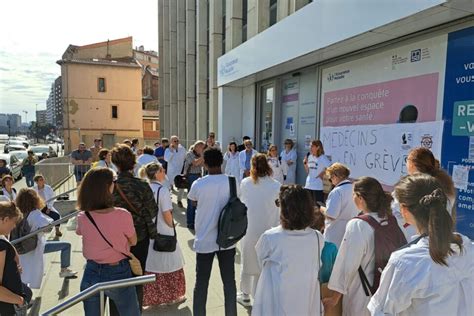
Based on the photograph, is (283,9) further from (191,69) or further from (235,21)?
(191,69)

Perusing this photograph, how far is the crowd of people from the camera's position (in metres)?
1.58

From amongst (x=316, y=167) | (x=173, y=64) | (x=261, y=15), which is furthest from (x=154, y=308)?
(x=173, y=64)

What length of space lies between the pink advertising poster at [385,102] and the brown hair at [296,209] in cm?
403

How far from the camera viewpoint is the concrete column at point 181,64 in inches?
882

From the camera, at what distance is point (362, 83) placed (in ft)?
22.5

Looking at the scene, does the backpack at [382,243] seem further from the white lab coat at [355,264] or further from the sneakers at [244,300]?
the sneakers at [244,300]

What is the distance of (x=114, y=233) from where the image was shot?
2.57 m

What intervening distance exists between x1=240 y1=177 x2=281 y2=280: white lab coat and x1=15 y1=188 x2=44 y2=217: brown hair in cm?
280

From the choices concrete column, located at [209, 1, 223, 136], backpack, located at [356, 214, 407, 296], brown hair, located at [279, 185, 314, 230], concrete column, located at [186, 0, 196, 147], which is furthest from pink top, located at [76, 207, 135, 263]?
concrete column, located at [186, 0, 196, 147]

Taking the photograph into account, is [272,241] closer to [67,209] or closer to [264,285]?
[264,285]

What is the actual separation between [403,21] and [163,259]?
4530 mm

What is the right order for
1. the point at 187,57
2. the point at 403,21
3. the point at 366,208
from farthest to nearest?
the point at 187,57 → the point at 403,21 → the point at 366,208

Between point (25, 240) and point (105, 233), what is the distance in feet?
7.29

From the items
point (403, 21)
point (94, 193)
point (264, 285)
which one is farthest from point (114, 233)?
point (403, 21)
